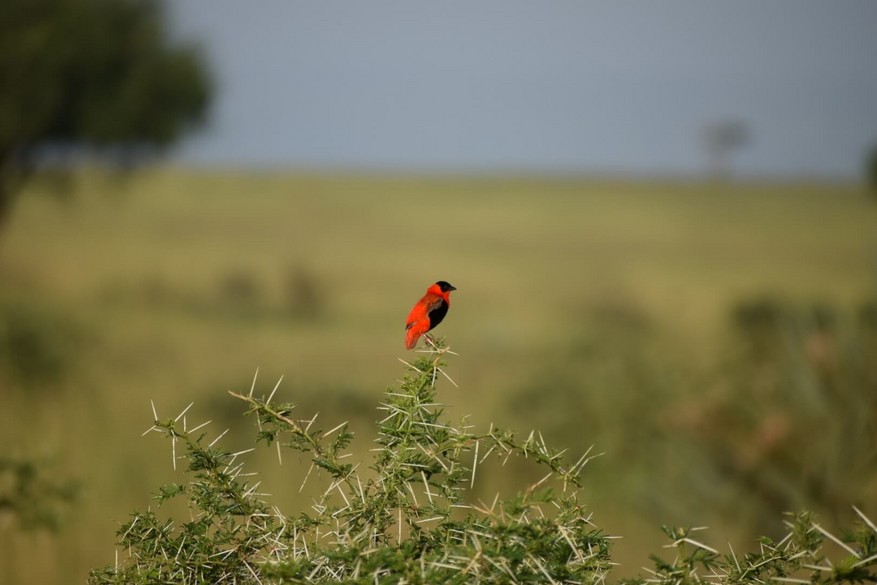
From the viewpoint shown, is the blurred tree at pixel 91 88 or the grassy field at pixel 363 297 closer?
the grassy field at pixel 363 297

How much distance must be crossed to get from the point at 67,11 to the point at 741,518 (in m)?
21.5

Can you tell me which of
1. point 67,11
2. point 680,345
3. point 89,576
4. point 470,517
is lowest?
point 680,345

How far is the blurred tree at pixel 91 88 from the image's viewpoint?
69.9 ft

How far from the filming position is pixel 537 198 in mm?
51875

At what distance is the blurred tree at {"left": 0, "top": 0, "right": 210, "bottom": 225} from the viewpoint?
839 inches

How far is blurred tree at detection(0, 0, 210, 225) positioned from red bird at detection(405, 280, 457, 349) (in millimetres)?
20489

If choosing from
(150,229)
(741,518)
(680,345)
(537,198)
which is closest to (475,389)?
(680,345)

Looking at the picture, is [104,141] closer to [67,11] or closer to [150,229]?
[67,11]

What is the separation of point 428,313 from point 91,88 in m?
22.1

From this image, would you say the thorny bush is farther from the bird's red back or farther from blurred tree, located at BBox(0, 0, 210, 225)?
blurred tree, located at BBox(0, 0, 210, 225)

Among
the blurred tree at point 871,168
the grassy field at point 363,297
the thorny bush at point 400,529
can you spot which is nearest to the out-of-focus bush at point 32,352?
the grassy field at point 363,297

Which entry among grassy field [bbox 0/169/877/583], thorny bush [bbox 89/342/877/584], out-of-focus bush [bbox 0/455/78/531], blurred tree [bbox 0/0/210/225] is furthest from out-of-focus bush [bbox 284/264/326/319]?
thorny bush [bbox 89/342/877/584]

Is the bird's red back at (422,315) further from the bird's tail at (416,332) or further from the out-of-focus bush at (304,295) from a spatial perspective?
the out-of-focus bush at (304,295)

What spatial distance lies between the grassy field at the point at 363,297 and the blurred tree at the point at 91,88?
75.8 inches
